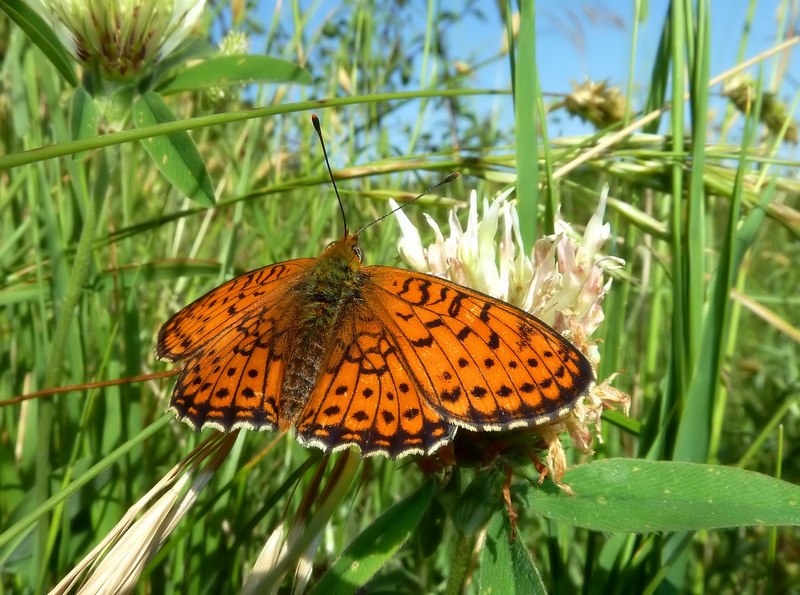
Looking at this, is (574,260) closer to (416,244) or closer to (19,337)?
(416,244)

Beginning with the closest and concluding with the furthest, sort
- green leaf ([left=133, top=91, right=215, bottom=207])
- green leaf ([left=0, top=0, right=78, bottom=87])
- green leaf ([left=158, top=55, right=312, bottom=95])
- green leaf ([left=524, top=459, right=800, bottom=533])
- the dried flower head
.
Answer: green leaf ([left=524, top=459, right=800, bottom=533]) → green leaf ([left=0, top=0, right=78, bottom=87]) → green leaf ([left=133, top=91, right=215, bottom=207]) → green leaf ([left=158, top=55, right=312, bottom=95]) → the dried flower head

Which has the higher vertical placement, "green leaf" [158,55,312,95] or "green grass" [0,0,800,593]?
"green leaf" [158,55,312,95]

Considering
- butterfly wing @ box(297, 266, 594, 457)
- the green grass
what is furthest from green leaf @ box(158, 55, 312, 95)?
butterfly wing @ box(297, 266, 594, 457)

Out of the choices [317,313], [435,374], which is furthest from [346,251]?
[435,374]

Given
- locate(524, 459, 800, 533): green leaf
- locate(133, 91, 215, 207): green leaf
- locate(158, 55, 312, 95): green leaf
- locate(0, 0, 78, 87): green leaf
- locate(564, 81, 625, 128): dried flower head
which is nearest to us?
locate(524, 459, 800, 533): green leaf

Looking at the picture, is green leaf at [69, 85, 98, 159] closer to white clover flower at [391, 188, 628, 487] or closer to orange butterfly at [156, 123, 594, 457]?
orange butterfly at [156, 123, 594, 457]

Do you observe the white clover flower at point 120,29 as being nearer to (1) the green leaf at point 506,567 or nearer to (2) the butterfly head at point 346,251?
(2) the butterfly head at point 346,251

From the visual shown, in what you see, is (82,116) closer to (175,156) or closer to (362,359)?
(175,156)
